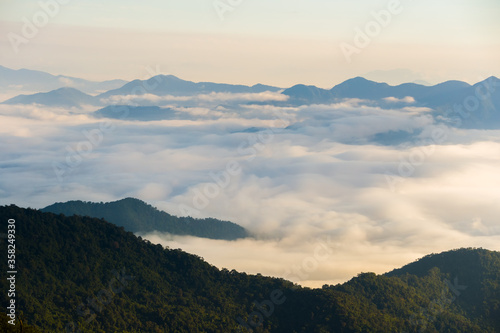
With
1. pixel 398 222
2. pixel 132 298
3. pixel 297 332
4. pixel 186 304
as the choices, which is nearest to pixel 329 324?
pixel 297 332

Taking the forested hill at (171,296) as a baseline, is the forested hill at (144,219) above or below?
above

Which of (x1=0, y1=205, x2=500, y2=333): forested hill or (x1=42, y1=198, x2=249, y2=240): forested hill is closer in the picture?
(x1=0, y1=205, x2=500, y2=333): forested hill

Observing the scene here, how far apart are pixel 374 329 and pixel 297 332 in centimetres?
867

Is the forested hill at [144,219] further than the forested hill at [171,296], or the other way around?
the forested hill at [144,219]

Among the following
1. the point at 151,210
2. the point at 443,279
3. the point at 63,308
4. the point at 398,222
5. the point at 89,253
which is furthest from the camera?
the point at 398,222

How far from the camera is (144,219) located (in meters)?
141

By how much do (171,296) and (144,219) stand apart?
67606 mm

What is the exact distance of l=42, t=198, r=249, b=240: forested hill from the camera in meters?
135

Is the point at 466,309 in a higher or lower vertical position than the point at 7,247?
lower

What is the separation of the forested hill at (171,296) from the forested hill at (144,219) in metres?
54.7

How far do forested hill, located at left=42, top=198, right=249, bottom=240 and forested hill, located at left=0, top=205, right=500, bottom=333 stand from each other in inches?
2152

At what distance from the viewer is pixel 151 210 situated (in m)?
145

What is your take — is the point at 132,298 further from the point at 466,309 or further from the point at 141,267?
the point at 466,309

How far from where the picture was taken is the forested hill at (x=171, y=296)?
66.6 metres
